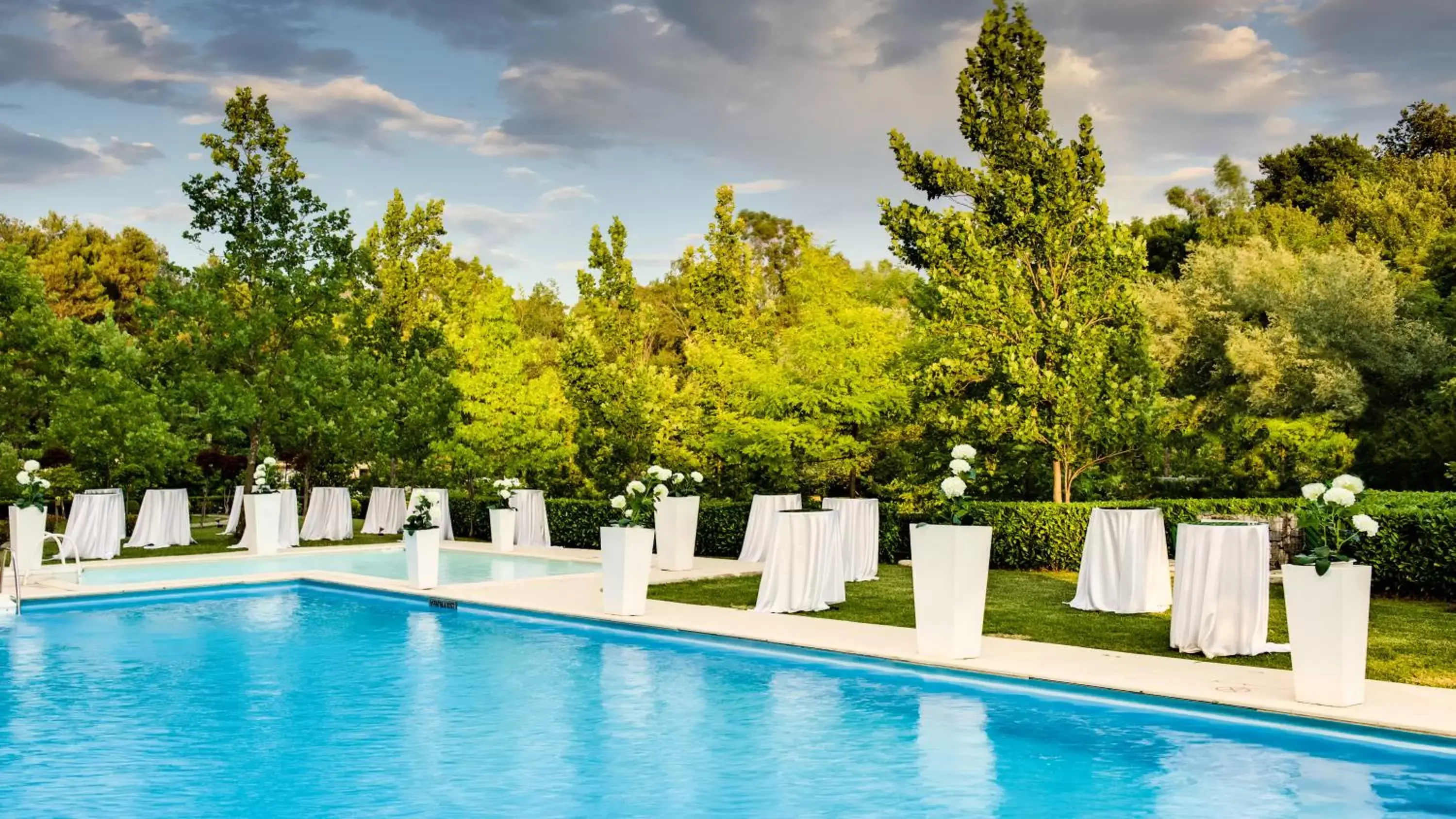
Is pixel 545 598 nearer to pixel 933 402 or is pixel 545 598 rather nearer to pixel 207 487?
pixel 933 402

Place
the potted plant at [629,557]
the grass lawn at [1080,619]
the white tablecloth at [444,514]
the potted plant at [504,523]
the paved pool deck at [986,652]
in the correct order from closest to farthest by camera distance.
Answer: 1. the paved pool deck at [986,652]
2. the grass lawn at [1080,619]
3. the potted plant at [629,557]
4. the potted plant at [504,523]
5. the white tablecloth at [444,514]

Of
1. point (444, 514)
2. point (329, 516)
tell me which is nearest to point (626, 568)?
point (444, 514)

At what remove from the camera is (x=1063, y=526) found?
17.0m

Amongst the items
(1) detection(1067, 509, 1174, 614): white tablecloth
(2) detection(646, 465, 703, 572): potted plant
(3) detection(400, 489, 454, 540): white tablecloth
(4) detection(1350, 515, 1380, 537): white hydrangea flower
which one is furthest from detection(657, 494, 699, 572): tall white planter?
(4) detection(1350, 515, 1380, 537): white hydrangea flower

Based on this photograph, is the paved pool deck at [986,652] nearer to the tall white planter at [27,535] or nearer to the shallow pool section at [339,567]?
the tall white planter at [27,535]

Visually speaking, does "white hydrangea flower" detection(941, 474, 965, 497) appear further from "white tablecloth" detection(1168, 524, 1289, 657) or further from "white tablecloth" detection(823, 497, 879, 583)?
"white tablecloth" detection(823, 497, 879, 583)

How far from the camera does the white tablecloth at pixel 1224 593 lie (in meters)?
10.2

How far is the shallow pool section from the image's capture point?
58.6 feet

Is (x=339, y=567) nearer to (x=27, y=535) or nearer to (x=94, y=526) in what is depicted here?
(x=27, y=535)

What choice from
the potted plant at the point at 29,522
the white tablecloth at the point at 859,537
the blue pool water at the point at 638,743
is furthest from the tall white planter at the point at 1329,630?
the potted plant at the point at 29,522

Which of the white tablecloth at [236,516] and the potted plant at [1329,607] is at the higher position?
the potted plant at [1329,607]

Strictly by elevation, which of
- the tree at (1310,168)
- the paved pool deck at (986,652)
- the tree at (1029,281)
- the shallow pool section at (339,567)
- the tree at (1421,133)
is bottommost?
the shallow pool section at (339,567)

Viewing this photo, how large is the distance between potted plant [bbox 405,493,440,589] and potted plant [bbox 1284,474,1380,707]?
35.8 ft

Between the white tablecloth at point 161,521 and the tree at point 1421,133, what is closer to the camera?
the white tablecloth at point 161,521
